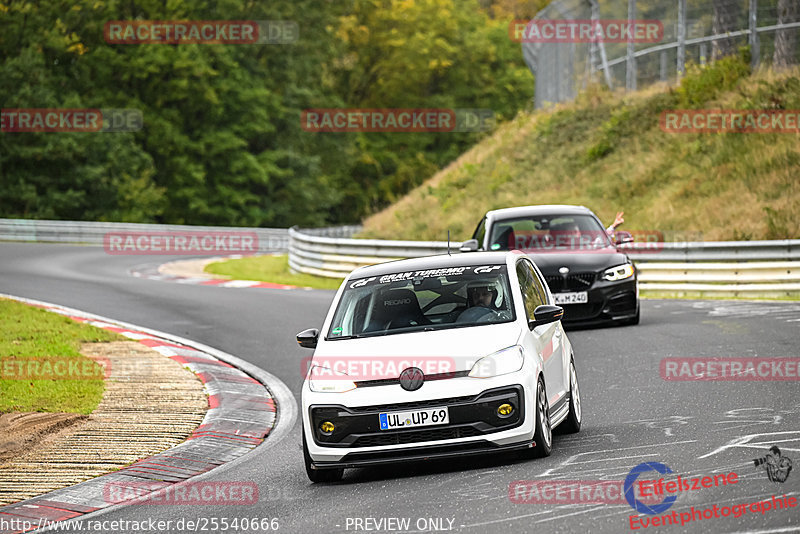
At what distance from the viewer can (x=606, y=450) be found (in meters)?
8.20

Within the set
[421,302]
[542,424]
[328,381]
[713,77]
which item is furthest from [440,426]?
[713,77]

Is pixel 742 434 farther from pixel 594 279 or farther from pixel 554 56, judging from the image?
pixel 554 56

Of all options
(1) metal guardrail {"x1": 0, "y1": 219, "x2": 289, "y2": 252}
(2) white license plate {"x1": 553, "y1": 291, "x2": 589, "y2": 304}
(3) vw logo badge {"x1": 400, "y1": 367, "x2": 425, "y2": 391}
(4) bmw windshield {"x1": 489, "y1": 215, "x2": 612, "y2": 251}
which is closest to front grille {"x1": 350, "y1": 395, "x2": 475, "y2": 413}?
(3) vw logo badge {"x1": 400, "y1": 367, "x2": 425, "y2": 391}

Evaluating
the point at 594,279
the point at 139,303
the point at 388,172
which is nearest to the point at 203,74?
the point at 388,172

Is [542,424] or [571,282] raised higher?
[571,282]

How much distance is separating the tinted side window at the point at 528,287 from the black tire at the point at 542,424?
2.48ft

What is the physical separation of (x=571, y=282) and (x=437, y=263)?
6248mm

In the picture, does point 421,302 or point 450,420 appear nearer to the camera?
point 450,420

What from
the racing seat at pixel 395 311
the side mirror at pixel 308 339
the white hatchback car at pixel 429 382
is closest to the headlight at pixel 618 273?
the white hatchback car at pixel 429 382

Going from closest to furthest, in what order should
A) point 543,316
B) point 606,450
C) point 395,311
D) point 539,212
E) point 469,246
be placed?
1. point 606,450
2. point 543,316
3. point 395,311
4. point 469,246
5. point 539,212

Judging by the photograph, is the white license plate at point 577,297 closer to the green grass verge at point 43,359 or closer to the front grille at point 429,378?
the green grass verge at point 43,359

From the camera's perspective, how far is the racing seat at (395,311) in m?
8.74

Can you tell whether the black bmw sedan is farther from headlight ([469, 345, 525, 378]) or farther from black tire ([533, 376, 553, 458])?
headlight ([469, 345, 525, 378])

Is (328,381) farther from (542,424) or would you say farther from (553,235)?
(553,235)
